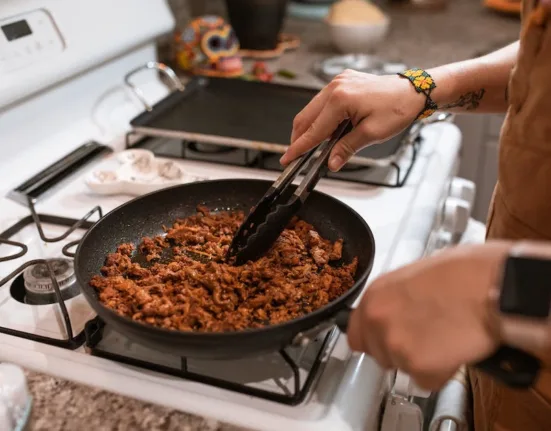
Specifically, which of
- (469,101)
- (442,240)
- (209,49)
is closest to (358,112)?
(469,101)

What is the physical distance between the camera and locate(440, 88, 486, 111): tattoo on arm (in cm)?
89

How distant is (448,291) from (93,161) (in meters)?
0.81

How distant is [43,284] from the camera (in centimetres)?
77

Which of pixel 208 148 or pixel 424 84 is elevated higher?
pixel 424 84

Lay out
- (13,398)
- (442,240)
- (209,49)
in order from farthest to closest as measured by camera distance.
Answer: (209,49) → (442,240) → (13,398)

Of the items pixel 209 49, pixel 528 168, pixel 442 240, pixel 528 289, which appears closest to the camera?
pixel 528 289

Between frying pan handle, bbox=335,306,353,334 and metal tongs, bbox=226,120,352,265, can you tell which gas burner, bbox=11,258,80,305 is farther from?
frying pan handle, bbox=335,306,353,334

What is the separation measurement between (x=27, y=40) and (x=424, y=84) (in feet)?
2.14

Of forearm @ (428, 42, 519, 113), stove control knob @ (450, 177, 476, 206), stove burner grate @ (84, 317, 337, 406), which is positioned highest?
forearm @ (428, 42, 519, 113)

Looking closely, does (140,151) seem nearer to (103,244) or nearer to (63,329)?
(103,244)

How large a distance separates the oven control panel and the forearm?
0.64 m

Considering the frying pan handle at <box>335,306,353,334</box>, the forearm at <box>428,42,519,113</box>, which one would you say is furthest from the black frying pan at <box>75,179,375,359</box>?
the forearm at <box>428,42,519,113</box>

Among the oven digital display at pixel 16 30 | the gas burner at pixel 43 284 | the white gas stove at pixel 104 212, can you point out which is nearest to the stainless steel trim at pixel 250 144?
the white gas stove at pixel 104 212

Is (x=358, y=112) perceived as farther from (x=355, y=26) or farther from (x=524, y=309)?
(x=355, y=26)
